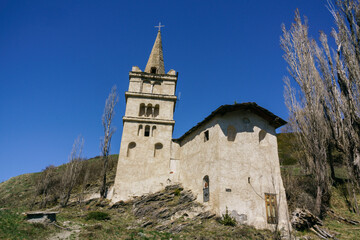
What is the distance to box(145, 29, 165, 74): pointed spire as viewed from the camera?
27938mm

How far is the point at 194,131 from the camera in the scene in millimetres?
22109

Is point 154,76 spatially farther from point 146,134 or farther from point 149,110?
point 146,134

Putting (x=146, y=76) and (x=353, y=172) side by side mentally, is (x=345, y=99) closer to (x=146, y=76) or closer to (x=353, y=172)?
(x=353, y=172)

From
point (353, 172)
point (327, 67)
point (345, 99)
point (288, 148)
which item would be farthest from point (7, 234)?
point (288, 148)

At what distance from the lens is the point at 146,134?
79.5 ft

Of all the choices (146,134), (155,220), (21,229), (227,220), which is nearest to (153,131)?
(146,134)

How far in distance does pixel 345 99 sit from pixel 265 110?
544cm

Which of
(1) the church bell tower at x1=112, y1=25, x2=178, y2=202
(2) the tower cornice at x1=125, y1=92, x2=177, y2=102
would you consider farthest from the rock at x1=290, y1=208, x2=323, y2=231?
(2) the tower cornice at x1=125, y1=92, x2=177, y2=102

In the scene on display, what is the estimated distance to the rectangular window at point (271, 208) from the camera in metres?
16.8

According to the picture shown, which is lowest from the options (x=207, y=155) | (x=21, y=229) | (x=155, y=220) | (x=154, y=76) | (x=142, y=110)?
(x=21, y=229)

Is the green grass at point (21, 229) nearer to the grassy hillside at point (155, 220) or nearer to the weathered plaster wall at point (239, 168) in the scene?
the grassy hillside at point (155, 220)

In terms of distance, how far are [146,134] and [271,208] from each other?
12.7 meters

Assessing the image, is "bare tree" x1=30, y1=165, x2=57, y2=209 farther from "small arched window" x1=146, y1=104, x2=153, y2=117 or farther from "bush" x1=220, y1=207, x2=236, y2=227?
"bush" x1=220, y1=207, x2=236, y2=227

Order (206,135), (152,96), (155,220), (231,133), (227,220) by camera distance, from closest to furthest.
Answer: (227,220)
(155,220)
(231,133)
(206,135)
(152,96)
